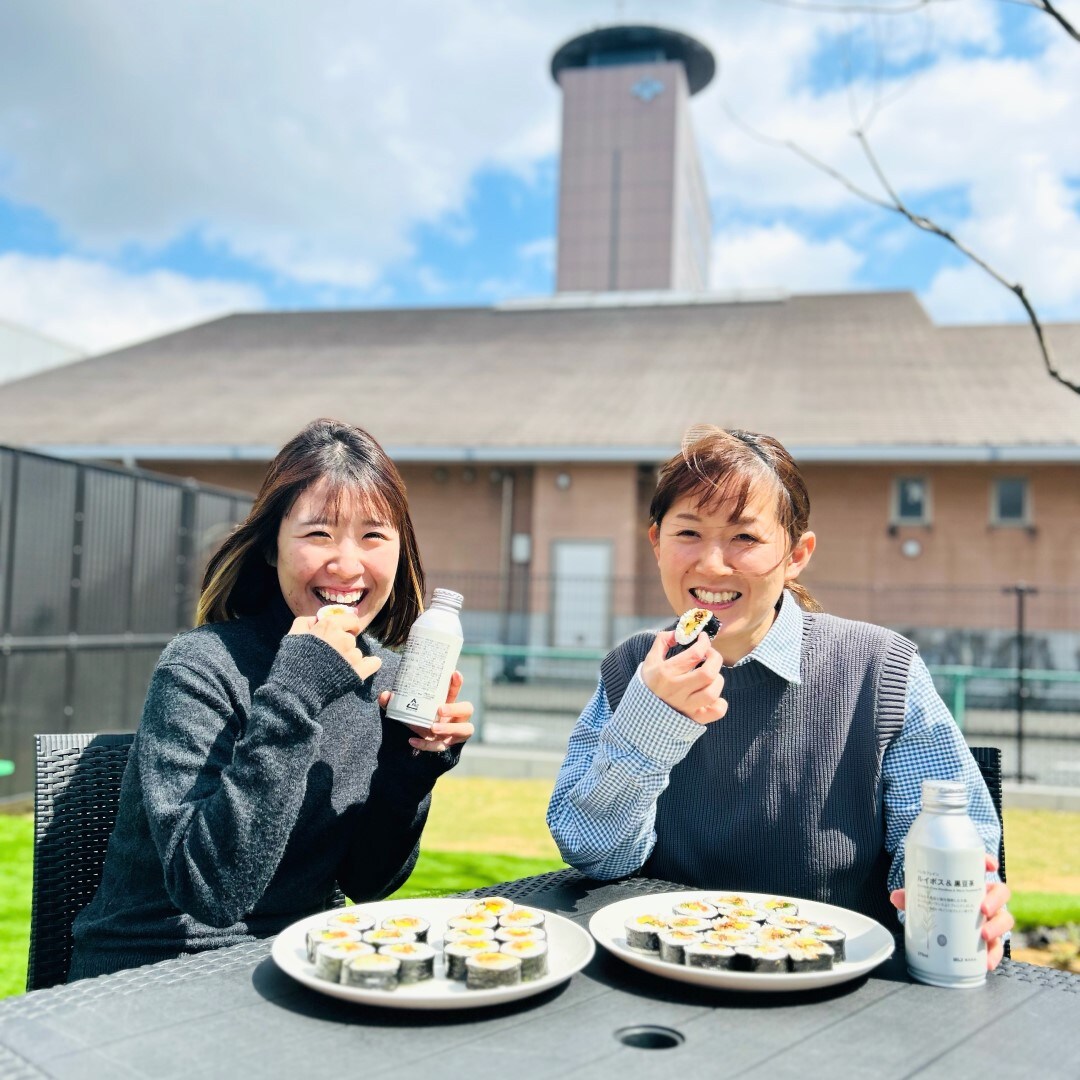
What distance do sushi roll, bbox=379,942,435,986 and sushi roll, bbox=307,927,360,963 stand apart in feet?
0.21

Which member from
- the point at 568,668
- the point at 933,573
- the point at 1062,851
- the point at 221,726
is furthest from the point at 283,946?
the point at 933,573

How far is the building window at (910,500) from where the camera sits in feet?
52.3

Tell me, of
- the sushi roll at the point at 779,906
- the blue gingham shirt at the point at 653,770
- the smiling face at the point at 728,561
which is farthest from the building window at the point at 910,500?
the sushi roll at the point at 779,906

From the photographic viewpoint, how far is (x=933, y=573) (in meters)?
15.8

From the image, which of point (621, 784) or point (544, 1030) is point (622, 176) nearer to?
point (621, 784)

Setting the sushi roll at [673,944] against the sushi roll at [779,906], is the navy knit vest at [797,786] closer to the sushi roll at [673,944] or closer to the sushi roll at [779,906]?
the sushi roll at [779,906]

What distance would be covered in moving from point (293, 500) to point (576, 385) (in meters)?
17.0

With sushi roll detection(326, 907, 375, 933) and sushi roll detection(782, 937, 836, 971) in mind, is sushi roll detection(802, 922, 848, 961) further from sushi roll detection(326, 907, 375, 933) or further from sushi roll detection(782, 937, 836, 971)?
sushi roll detection(326, 907, 375, 933)

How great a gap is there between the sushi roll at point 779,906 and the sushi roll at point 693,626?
1.48ft

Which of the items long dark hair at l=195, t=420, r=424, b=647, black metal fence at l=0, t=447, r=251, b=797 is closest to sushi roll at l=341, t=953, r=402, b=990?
long dark hair at l=195, t=420, r=424, b=647

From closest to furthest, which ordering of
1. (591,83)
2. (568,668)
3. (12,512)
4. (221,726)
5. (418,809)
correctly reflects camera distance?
(221,726) < (418,809) < (12,512) < (568,668) < (591,83)

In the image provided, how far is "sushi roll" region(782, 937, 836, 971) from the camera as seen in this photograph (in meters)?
1.41

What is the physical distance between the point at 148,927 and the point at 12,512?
5.78 metres

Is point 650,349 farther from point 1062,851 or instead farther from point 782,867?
point 782,867
